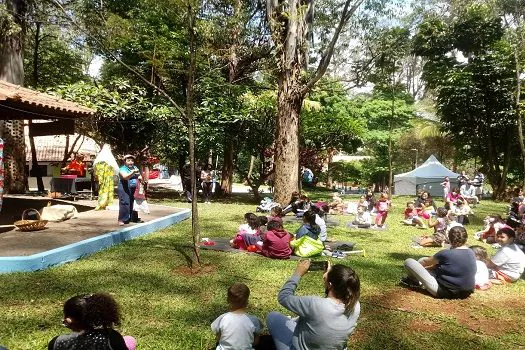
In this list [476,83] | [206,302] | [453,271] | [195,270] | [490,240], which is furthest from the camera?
[476,83]

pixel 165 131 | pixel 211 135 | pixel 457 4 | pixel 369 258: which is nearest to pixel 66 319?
pixel 369 258

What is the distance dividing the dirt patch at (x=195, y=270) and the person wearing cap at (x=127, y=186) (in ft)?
11.1

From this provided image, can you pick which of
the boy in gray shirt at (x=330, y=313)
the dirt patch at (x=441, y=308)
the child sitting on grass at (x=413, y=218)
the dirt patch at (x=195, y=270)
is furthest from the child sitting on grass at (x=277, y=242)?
the child sitting on grass at (x=413, y=218)

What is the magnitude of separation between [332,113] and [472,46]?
520 inches

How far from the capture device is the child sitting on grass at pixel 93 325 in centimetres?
276

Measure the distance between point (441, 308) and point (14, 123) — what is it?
17.6m

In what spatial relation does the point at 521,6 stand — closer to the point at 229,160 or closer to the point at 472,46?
the point at 472,46

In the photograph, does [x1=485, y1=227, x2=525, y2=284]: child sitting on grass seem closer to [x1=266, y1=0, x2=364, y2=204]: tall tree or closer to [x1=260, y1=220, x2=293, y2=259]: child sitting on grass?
[x1=260, y1=220, x2=293, y2=259]: child sitting on grass

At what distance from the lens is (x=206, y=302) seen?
18.4 ft

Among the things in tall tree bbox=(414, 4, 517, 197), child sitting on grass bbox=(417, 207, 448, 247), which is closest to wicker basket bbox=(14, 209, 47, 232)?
child sitting on grass bbox=(417, 207, 448, 247)

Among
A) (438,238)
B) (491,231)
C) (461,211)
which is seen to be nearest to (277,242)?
(438,238)

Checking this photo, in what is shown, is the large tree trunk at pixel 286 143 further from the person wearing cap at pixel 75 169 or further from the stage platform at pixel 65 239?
the person wearing cap at pixel 75 169

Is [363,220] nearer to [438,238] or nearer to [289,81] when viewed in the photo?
[438,238]

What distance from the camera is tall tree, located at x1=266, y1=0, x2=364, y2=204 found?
13.7 metres
